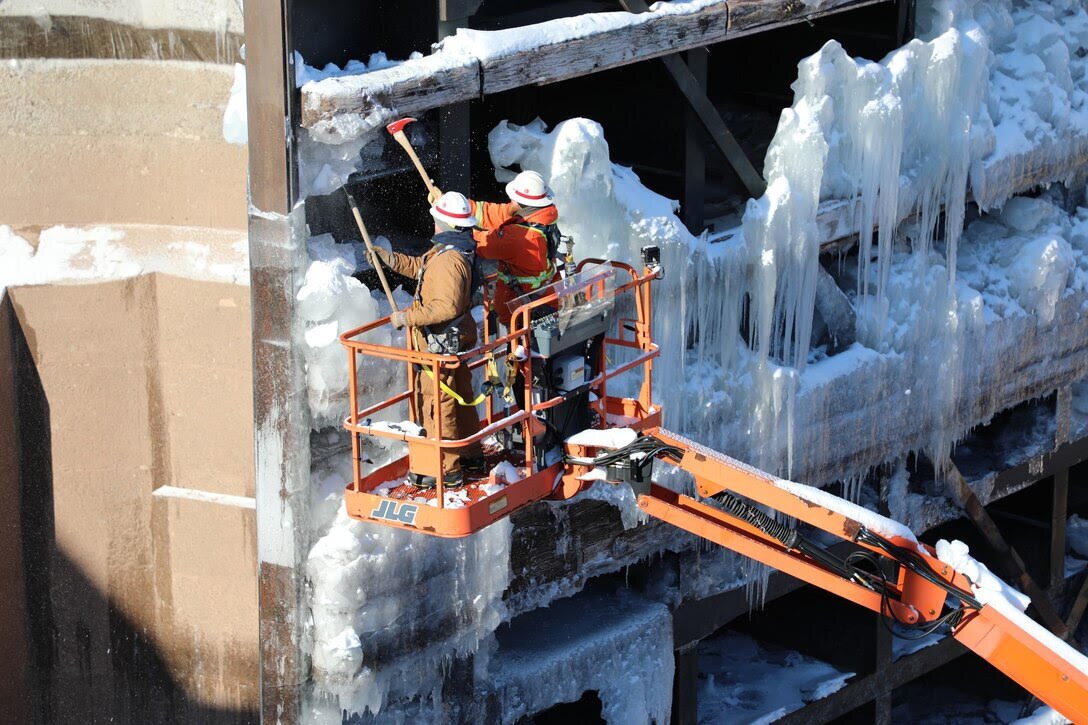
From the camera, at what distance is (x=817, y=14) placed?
10.5 metres

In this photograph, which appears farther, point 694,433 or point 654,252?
point 694,433

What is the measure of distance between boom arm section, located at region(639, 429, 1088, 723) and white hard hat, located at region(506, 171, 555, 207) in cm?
124

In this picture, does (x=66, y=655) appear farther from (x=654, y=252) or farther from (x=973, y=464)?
(x=973, y=464)

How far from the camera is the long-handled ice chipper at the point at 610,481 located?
747 cm

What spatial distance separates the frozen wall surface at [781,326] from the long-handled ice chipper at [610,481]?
760 mm

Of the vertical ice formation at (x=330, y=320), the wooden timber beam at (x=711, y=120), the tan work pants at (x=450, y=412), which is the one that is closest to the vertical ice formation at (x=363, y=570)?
the vertical ice formation at (x=330, y=320)

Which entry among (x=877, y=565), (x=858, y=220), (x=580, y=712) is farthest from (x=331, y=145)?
(x=580, y=712)

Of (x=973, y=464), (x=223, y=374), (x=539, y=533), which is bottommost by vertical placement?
(x=973, y=464)

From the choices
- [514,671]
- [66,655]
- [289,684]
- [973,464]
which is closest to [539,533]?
[514,671]

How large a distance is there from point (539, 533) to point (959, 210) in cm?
403

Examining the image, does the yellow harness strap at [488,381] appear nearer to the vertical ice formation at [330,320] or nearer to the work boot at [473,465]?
the work boot at [473,465]

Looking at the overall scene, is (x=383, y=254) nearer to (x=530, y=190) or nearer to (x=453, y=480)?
(x=530, y=190)

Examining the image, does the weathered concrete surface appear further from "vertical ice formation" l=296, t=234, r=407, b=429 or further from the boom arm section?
the boom arm section

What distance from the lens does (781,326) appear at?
1068 cm
